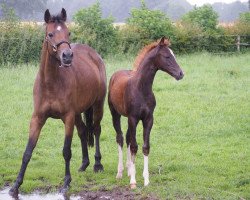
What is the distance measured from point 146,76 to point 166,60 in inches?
15.5

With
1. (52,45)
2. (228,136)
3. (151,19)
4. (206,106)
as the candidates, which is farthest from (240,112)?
(151,19)

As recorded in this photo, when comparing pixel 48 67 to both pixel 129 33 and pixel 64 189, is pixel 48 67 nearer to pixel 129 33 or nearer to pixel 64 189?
pixel 64 189

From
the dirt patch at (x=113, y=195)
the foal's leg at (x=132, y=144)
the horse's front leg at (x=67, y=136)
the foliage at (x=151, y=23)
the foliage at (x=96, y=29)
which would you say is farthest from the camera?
the foliage at (x=151, y=23)

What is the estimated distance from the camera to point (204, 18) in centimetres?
2978

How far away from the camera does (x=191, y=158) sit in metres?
9.24

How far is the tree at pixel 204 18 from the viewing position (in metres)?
29.1

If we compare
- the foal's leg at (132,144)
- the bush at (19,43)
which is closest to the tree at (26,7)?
the bush at (19,43)

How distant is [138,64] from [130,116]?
84 cm

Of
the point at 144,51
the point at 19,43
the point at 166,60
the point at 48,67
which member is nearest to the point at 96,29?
the point at 19,43

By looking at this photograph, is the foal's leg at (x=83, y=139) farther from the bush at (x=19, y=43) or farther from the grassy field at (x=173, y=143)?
the bush at (x=19, y=43)

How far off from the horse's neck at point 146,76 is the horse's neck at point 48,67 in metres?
1.25

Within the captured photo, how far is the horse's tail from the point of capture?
8789 millimetres

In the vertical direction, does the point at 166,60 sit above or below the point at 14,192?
above

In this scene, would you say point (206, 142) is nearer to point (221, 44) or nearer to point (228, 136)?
point (228, 136)
